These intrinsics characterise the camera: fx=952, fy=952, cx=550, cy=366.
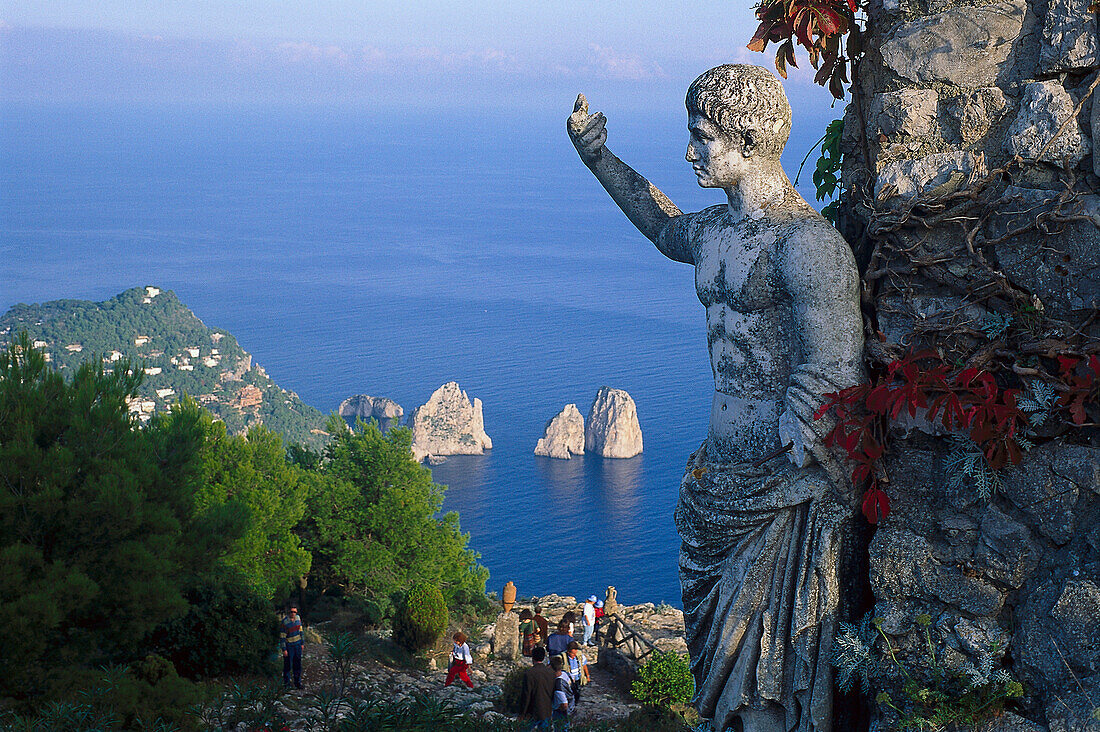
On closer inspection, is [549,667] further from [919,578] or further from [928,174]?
[928,174]

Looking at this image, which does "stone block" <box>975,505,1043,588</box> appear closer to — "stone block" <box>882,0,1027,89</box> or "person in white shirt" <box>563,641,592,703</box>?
"stone block" <box>882,0,1027,89</box>

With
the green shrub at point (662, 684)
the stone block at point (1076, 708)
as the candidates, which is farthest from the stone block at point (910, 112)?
the green shrub at point (662, 684)

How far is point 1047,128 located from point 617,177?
2418mm

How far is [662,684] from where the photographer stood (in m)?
16.6

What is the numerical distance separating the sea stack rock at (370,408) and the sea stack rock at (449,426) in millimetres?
3546

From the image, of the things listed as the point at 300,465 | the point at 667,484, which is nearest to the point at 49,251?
the point at 667,484

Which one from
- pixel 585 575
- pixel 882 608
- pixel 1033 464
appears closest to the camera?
pixel 1033 464

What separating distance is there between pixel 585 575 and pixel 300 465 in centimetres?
4049

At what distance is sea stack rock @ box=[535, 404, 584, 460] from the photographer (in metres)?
89.1

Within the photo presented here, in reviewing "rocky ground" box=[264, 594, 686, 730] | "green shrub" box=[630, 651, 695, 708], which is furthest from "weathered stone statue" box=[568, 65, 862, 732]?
"green shrub" box=[630, 651, 695, 708]

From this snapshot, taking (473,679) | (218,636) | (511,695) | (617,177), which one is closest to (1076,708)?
(617,177)

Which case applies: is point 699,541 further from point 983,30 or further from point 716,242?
point 983,30

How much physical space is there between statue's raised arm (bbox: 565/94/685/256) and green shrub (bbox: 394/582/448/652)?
51.0 ft

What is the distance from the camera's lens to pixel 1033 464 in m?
4.19
